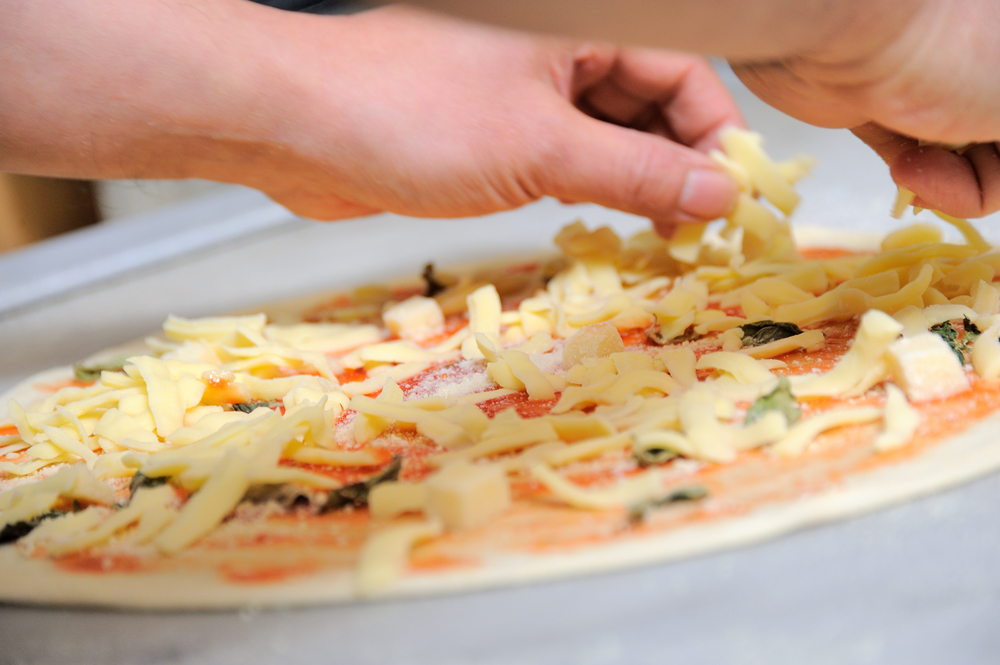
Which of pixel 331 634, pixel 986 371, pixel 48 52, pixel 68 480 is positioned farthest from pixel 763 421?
pixel 48 52

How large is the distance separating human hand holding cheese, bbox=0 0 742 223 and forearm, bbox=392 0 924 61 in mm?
745

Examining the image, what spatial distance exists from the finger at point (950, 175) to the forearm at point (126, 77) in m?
1.34

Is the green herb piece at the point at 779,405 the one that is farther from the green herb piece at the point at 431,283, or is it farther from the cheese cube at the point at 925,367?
the green herb piece at the point at 431,283

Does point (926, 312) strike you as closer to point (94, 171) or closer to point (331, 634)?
point (331, 634)

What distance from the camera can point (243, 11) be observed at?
1749mm

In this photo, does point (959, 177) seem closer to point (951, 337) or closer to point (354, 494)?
point (951, 337)

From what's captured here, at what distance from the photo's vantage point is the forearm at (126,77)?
1645 millimetres

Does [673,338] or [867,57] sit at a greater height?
[867,57]

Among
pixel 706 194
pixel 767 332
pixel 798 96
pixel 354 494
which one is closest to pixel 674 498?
pixel 354 494

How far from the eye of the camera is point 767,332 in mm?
1484

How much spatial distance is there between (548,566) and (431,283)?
1404 mm

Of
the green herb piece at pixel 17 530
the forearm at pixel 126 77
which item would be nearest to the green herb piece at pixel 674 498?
the green herb piece at pixel 17 530

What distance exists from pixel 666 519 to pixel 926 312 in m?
0.73

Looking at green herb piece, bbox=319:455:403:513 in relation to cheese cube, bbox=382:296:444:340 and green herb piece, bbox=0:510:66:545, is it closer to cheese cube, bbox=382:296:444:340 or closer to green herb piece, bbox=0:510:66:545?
green herb piece, bbox=0:510:66:545
